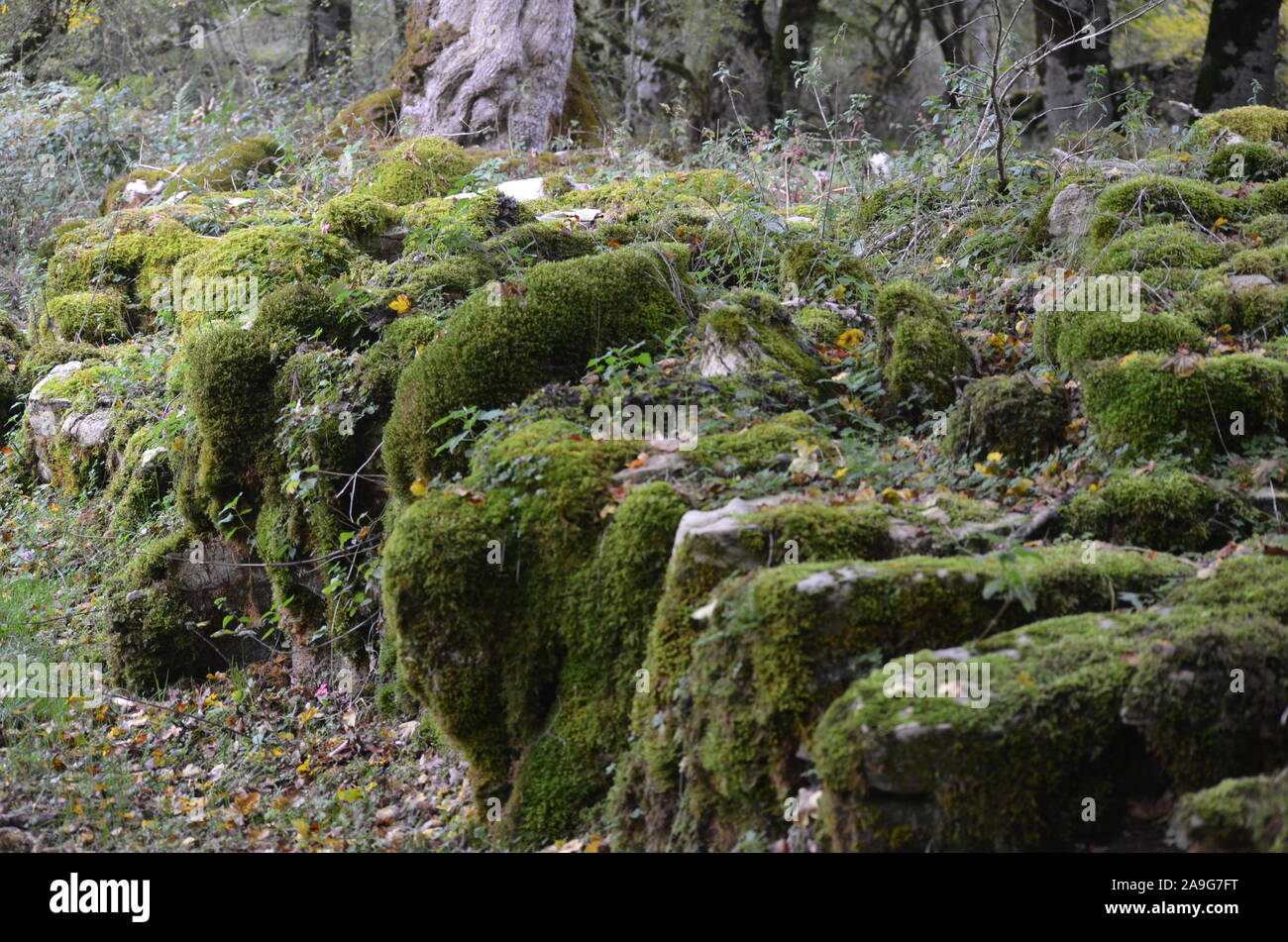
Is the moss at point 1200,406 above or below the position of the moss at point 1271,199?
below

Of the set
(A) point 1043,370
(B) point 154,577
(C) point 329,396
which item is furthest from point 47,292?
(A) point 1043,370

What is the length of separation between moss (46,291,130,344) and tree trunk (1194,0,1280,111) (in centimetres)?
1237

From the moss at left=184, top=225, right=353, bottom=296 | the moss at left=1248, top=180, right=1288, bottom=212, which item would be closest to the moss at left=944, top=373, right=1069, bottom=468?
the moss at left=1248, top=180, right=1288, bottom=212

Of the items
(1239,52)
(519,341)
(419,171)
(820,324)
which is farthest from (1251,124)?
(419,171)

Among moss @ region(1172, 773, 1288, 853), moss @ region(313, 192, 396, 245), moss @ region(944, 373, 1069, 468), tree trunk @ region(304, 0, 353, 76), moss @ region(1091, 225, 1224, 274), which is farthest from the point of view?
tree trunk @ region(304, 0, 353, 76)

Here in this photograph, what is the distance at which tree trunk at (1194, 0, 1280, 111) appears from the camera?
43.4ft

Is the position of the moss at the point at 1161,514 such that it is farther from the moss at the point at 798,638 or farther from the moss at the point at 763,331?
the moss at the point at 763,331

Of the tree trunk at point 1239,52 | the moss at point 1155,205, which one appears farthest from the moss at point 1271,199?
the tree trunk at point 1239,52

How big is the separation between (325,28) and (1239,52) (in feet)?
49.4

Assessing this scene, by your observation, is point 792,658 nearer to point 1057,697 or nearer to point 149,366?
point 1057,697

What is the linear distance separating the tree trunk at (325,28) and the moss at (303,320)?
1412 centimetres

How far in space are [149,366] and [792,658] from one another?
756 centimetres

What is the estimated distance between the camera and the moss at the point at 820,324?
269 inches

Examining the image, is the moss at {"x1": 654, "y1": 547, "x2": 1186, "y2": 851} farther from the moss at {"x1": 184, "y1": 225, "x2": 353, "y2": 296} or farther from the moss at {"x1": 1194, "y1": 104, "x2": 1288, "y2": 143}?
the moss at {"x1": 1194, "y1": 104, "x2": 1288, "y2": 143}
